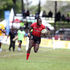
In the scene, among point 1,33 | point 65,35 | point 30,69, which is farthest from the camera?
point 65,35

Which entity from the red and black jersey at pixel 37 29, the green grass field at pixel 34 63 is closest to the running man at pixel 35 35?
the red and black jersey at pixel 37 29

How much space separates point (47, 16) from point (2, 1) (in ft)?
92.1

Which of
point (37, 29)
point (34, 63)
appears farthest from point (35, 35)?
point (34, 63)

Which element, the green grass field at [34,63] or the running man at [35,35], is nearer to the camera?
the green grass field at [34,63]

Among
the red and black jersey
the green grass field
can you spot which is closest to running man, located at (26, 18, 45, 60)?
the red and black jersey

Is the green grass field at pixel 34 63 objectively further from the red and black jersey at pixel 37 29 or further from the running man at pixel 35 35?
the red and black jersey at pixel 37 29

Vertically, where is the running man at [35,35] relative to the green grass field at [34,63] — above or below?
above

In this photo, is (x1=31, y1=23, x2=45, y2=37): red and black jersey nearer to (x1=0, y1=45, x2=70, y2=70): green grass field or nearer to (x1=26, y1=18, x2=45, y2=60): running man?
(x1=26, y1=18, x2=45, y2=60): running man

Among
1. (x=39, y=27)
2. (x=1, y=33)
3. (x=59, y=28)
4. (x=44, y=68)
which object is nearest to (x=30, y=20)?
(x=59, y=28)

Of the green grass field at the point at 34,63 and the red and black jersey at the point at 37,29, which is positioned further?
the red and black jersey at the point at 37,29

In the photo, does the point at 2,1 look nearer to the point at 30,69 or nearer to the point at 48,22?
the point at 48,22

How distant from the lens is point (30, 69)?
1116 centimetres

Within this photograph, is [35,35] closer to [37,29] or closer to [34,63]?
[37,29]

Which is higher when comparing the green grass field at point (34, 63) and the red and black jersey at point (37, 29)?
the red and black jersey at point (37, 29)
